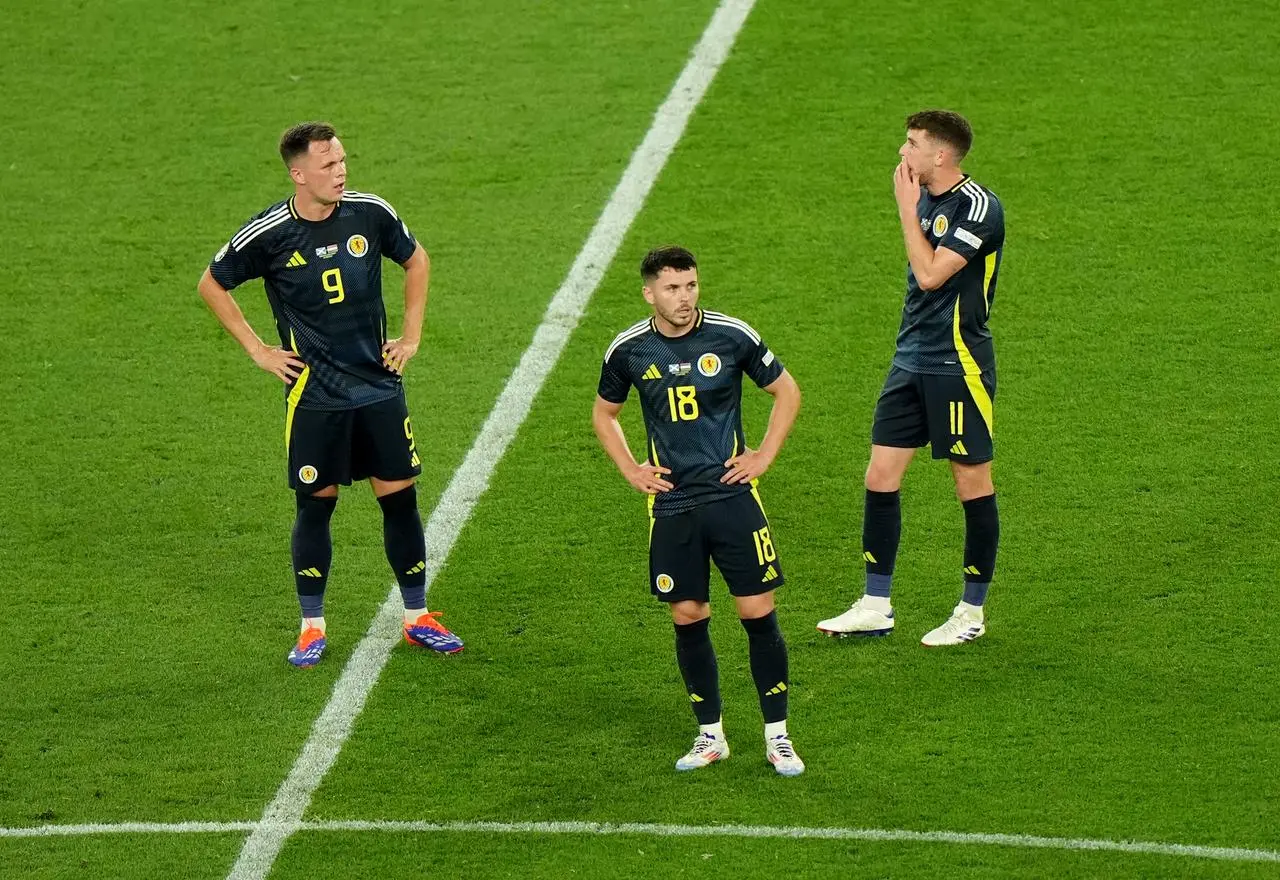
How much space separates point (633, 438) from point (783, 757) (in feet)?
9.41

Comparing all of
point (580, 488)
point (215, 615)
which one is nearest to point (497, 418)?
point (580, 488)

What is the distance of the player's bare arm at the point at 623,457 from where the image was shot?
6.61 m

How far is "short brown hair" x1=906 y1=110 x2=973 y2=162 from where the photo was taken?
23.7 ft

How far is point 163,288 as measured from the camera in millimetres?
10781

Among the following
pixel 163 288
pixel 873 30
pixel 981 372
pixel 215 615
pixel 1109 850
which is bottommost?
pixel 1109 850

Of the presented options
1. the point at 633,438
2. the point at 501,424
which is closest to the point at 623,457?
the point at 633,438

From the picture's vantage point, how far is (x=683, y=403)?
21.6 feet

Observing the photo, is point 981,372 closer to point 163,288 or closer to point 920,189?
point 920,189

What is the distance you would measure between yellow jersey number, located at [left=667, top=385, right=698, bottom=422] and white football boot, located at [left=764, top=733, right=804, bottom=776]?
4.00 feet

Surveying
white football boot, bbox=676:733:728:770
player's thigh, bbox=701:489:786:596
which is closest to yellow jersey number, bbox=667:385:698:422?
player's thigh, bbox=701:489:786:596

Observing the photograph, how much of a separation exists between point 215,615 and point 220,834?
1.68 metres

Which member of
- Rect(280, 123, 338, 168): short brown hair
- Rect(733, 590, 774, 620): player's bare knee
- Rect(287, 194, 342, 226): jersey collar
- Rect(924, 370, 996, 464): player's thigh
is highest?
Rect(280, 123, 338, 168): short brown hair

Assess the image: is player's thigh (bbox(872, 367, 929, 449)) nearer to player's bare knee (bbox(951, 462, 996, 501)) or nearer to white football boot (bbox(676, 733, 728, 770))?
player's bare knee (bbox(951, 462, 996, 501))

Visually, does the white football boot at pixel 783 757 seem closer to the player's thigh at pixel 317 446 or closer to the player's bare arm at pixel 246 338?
the player's thigh at pixel 317 446
